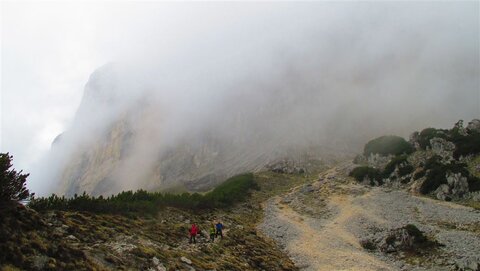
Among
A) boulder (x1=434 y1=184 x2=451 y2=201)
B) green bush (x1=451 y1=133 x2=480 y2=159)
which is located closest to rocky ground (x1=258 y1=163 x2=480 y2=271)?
boulder (x1=434 y1=184 x2=451 y2=201)

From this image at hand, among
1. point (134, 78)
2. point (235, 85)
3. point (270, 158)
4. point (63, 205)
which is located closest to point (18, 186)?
point (63, 205)

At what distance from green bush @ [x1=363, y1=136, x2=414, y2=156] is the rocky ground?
16.5 meters

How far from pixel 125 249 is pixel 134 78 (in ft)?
571

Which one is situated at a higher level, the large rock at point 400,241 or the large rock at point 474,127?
the large rock at point 474,127

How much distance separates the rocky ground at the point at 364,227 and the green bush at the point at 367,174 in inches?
119

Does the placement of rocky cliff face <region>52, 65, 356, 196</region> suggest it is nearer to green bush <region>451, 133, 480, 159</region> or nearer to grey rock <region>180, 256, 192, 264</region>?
green bush <region>451, 133, 480, 159</region>

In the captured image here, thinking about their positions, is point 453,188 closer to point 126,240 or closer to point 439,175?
point 439,175

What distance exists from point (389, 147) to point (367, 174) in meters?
15.5

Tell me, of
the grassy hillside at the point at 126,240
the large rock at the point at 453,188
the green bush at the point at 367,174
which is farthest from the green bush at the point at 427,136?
the grassy hillside at the point at 126,240

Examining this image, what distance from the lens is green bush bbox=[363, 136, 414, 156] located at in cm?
6532

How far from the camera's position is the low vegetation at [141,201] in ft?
81.8

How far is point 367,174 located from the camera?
186 feet

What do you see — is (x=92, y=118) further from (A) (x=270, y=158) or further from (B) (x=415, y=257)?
(B) (x=415, y=257)

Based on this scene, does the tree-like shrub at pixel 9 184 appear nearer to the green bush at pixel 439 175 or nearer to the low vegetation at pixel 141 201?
the low vegetation at pixel 141 201
